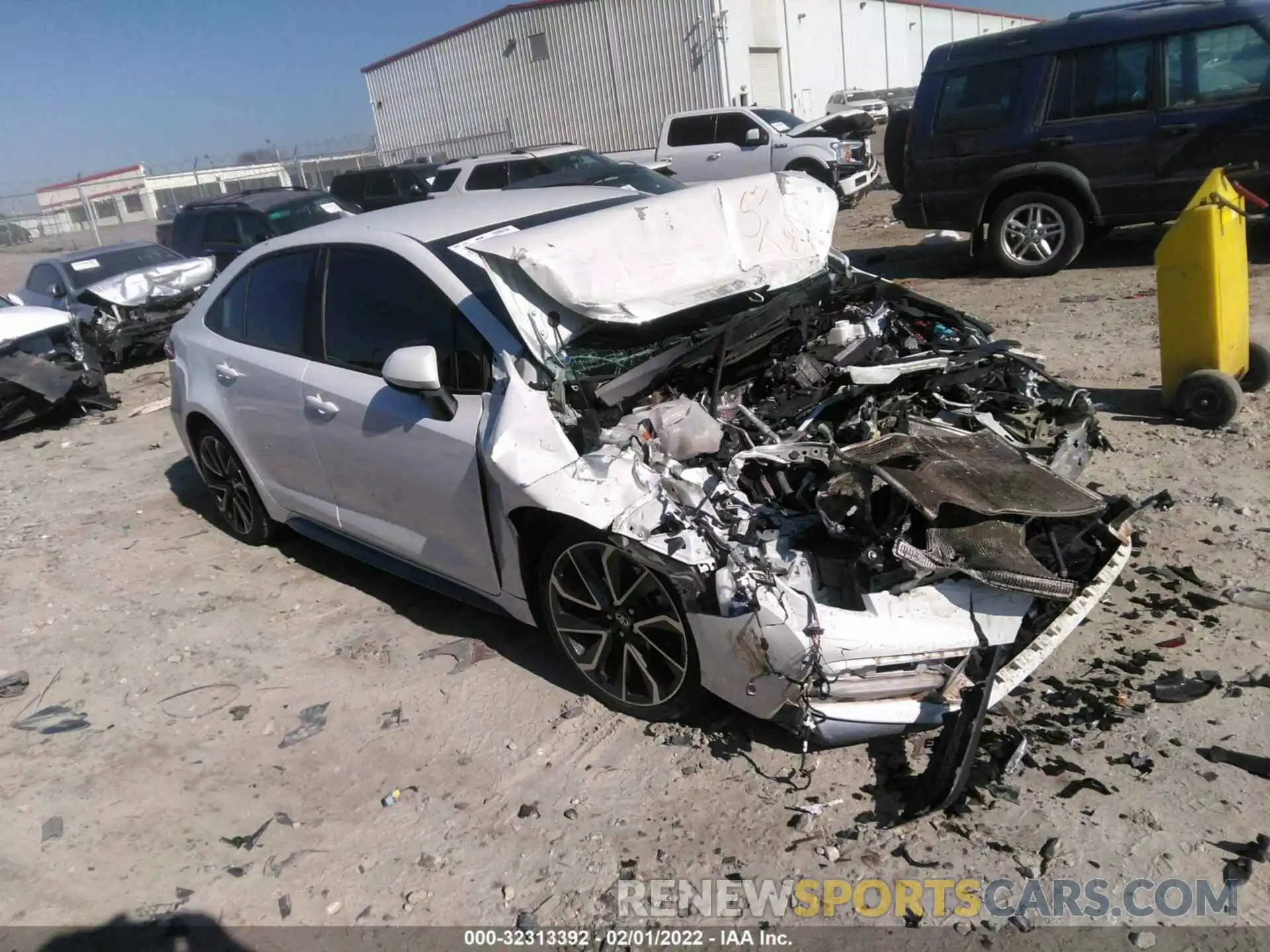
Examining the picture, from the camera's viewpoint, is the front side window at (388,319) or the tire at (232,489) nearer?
the front side window at (388,319)

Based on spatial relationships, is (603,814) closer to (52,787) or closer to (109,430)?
(52,787)

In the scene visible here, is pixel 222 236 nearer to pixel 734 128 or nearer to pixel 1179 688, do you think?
pixel 734 128

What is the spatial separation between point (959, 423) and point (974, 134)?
694 cm

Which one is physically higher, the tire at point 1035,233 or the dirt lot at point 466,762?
the tire at point 1035,233

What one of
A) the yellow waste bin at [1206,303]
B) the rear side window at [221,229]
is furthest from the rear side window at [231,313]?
the rear side window at [221,229]

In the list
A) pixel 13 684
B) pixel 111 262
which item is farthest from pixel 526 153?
pixel 13 684

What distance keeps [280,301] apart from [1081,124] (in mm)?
7893

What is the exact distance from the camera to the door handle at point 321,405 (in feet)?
13.5

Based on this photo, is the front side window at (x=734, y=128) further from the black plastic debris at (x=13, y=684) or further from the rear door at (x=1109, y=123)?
A: the black plastic debris at (x=13, y=684)

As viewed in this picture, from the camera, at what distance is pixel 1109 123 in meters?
8.88

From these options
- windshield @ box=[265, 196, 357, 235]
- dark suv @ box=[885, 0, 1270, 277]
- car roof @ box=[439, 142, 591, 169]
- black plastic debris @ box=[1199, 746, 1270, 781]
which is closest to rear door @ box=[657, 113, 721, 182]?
car roof @ box=[439, 142, 591, 169]

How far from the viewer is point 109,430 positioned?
8.84 meters

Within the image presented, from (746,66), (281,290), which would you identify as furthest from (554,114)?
(281,290)

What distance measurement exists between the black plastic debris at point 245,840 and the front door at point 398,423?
3.84 ft
